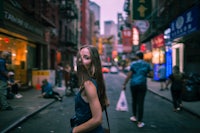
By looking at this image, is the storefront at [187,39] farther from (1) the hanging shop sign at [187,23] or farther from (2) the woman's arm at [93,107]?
(2) the woman's arm at [93,107]

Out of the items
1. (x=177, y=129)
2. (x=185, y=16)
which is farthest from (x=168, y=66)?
(x=177, y=129)

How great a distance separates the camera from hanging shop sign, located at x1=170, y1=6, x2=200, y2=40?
42.5 feet

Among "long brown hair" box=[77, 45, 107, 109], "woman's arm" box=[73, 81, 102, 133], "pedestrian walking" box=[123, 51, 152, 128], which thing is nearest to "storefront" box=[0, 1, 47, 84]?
"pedestrian walking" box=[123, 51, 152, 128]

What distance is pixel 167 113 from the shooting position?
31.1 ft

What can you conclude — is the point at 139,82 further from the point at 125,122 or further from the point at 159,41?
the point at 159,41

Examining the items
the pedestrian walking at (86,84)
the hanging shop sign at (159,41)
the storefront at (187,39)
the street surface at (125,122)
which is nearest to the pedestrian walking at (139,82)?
the street surface at (125,122)

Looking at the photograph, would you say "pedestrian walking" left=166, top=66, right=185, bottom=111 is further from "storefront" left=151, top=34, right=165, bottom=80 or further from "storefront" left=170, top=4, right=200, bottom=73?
"storefront" left=151, top=34, right=165, bottom=80

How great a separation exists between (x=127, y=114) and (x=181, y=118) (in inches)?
67.8

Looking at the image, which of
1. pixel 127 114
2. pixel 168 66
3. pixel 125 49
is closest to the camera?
pixel 127 114

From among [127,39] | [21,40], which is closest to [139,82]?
[21,40]

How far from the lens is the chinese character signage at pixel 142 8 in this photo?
771 inches

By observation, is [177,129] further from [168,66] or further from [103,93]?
[168,66]

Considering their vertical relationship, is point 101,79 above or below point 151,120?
above

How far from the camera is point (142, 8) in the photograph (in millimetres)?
19891
